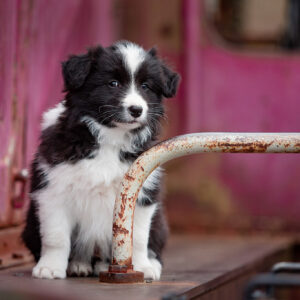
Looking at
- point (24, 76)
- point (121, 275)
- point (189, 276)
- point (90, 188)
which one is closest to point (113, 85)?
point (90, 188)

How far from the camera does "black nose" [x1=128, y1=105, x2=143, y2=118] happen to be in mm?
3199

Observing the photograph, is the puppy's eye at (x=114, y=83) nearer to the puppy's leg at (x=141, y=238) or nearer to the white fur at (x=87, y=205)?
the white fur at (x=87, y=205)

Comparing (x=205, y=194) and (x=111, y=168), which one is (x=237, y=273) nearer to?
(x=111, y=168)

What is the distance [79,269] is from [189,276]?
0.48 metres

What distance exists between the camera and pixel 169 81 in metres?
3.46

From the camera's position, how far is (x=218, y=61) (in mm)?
6055

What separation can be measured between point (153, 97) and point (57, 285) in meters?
0.89

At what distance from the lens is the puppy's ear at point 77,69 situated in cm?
327

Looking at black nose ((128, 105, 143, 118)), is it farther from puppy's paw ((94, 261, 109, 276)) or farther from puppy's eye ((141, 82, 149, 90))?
puppy's paw ((94, 261, 109, 276))

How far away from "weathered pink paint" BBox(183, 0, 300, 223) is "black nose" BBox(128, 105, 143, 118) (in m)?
2.79

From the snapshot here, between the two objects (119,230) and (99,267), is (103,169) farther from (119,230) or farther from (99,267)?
(99,267)

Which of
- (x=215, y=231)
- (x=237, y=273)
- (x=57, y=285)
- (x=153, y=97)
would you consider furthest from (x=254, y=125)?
(x=57, y=285)

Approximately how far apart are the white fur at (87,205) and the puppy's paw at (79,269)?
130 millimetres

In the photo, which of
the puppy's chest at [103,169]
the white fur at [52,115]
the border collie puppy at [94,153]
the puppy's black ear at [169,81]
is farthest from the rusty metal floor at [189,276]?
the puppy's black ear at [169,81]
